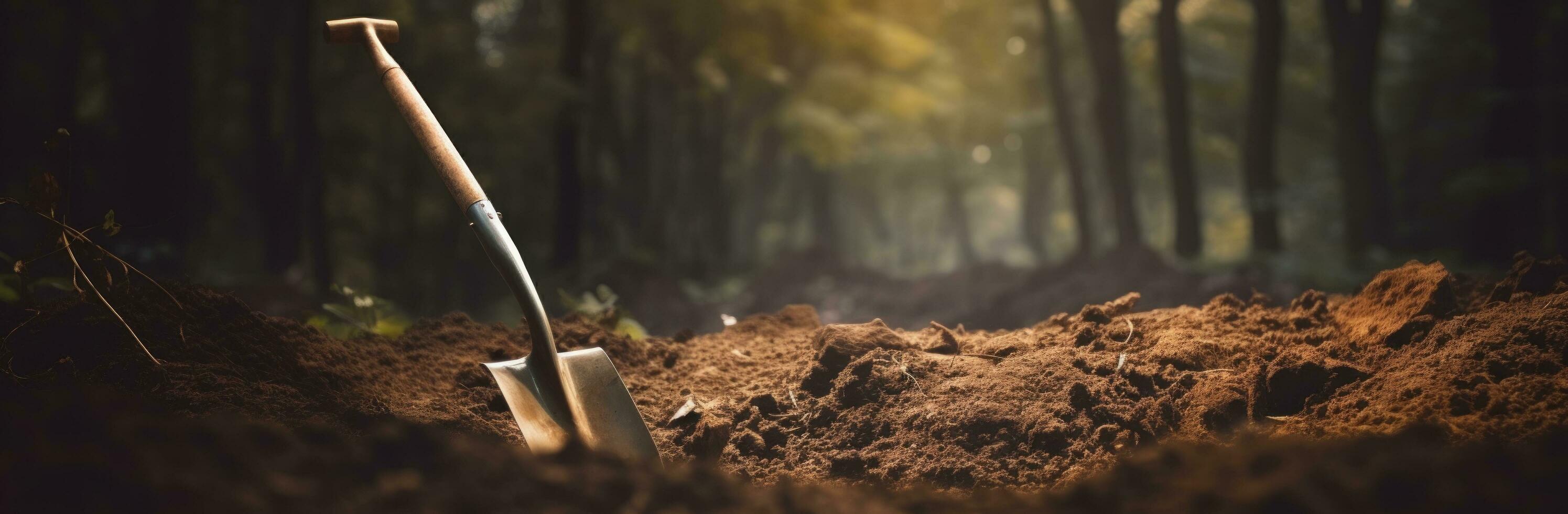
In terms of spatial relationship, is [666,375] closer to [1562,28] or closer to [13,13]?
→ [13,13]

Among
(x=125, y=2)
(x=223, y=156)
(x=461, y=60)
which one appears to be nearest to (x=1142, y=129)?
(x=461, y=60)

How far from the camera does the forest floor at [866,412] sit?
6.60ft

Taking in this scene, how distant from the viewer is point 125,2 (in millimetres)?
11930

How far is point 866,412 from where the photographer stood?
3.92m

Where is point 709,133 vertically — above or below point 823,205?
above

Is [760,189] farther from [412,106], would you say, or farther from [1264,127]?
[412,106]

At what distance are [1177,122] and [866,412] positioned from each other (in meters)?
13.2

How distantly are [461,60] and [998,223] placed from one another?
63.8m

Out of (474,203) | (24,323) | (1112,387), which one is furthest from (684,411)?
(24,323)

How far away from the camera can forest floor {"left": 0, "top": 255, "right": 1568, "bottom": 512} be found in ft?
6.60

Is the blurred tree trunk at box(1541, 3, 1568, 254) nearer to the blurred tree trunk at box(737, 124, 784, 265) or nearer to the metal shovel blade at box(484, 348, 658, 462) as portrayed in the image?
the metal shovel blade at box(484, 348, 658, 462)

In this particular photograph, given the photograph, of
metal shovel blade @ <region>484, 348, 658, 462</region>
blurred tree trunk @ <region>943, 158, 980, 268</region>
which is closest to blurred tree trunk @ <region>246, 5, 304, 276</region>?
metal shovel blade @ <region>484, 348, 658, 462</region>

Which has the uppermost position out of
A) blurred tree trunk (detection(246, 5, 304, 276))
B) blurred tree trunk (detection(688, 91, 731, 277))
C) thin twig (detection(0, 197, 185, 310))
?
thin twig (detection(0, 197, 185, 310))

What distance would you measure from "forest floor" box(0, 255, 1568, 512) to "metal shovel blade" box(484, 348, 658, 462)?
20 cm
